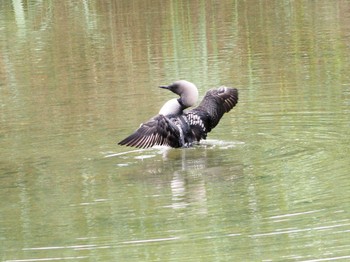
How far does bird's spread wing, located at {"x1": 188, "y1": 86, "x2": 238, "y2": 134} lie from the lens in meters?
11.0

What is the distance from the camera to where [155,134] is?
10273 millimetres

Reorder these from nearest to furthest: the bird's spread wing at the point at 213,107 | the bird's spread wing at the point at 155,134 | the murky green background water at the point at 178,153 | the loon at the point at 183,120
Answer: the murky green background water at the point at 178,153, the bird's spread wing at the point at 155,134, the loon at the point at 183,120, the bird's spread wing at the point at 213,107

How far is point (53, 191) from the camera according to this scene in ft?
29.6

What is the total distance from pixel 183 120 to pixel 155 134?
0.75m

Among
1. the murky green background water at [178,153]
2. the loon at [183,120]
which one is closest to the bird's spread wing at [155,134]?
→ the loon at [183,120]

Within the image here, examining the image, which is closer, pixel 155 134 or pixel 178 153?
pixel 155 134

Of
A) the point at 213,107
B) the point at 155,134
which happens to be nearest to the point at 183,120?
the point at 213,107

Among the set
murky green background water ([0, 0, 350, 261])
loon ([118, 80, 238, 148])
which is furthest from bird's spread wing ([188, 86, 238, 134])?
murky green background water ([0, 0, 350, 261])

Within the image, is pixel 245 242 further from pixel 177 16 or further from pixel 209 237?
pixel 177 16

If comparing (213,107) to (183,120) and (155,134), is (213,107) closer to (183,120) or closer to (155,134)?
(183,120)

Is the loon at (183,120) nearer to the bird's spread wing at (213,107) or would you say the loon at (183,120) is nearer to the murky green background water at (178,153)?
the bird's spread wing at (213,107)

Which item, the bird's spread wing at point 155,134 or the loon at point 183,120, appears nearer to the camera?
the bird's spread wing at point 155,134

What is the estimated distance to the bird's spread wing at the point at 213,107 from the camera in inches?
434

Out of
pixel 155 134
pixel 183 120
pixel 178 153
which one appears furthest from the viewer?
pixel 183 120
